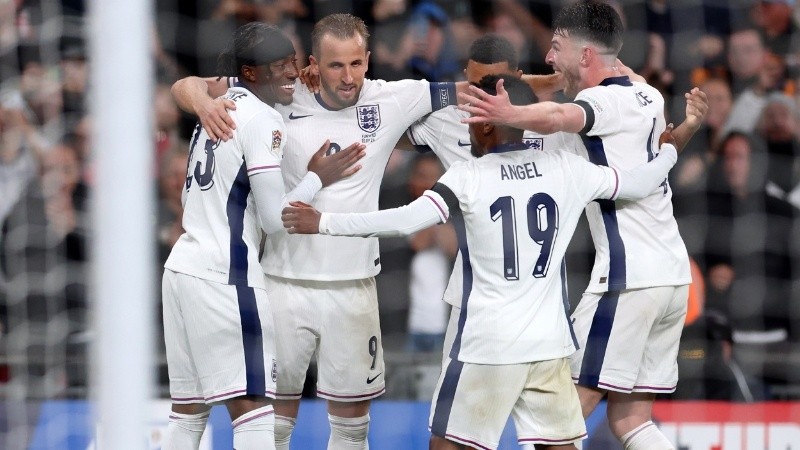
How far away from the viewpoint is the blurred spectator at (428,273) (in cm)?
538

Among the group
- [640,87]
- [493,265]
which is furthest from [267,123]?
[640,87]

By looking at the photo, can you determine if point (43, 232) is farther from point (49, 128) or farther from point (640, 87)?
point (640, 87)

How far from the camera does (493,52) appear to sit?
4230 mm

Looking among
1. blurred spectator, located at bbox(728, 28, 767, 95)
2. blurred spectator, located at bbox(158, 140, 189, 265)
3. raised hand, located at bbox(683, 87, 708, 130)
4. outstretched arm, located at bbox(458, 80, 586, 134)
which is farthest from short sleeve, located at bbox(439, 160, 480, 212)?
blurred spectator, located at bbox(728, 28, 767, 95)

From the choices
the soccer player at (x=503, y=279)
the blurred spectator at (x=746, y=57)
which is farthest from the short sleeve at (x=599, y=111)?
the blurred spectator at (x=746, y=57)

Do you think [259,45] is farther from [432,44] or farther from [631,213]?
[432,44]

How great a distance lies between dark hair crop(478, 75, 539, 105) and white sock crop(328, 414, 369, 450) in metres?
1.33

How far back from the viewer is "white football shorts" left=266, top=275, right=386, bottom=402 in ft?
14.2

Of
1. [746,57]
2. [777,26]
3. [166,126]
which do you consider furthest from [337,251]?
[777,26]

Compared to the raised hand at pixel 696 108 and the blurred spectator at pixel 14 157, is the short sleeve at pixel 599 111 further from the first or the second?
the blurred spectator at pixel 14 157

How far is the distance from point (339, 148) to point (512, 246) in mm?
914

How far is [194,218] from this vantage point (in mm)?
4020

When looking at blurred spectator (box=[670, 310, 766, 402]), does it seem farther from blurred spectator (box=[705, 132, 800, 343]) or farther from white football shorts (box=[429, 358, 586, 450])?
white football shorts (box=[429, 358, 586, 450])

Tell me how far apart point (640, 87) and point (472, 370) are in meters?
1.17
